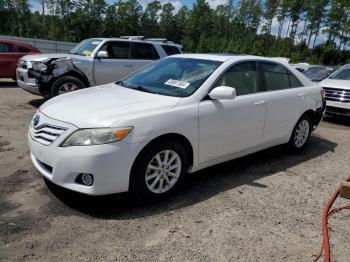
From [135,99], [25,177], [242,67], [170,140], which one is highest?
[242,67]

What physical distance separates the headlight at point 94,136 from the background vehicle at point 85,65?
5311mm

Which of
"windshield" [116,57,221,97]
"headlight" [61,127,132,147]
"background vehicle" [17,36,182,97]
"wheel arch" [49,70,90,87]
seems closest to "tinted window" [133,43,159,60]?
"background vehicle" [17,36,182,97]

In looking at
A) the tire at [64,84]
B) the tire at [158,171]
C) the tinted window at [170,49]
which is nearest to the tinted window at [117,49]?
the tire at [64,84]

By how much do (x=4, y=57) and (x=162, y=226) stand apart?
425 inches

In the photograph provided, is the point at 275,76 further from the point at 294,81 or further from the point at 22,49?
the point at 22,49

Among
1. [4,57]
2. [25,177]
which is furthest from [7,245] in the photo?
[4,57]

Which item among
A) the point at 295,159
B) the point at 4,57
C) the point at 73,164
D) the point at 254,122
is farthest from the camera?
the point at 4,57

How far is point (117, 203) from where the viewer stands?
401cm

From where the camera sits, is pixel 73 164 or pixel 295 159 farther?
pixel 295 159

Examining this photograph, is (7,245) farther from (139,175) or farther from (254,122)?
(254,122)

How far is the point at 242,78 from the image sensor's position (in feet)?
16.5

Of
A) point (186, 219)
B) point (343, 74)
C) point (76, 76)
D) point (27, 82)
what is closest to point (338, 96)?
point (343, 74)

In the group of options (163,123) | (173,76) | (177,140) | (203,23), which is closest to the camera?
(163,123)

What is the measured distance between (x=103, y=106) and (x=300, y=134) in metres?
3.56
